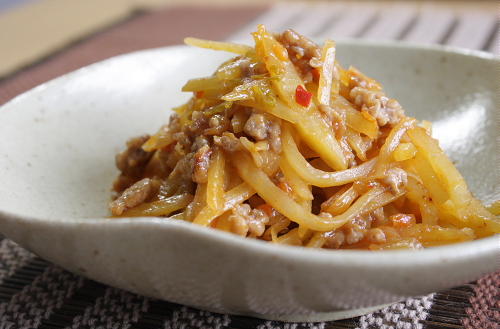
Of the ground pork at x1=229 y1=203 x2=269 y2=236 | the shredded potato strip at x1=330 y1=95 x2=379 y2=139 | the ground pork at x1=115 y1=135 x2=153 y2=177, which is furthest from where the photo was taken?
the ground pork at x1=115 y1=135 x2=153 y2=177

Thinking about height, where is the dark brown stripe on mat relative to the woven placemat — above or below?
above

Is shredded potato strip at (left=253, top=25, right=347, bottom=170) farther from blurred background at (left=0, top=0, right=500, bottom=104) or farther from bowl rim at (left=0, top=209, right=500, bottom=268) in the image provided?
blurred background at (left=0, top=0, right=500, bottom=104)

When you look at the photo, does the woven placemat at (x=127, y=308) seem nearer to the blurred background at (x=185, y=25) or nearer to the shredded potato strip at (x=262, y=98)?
the shredded potato strip at (x=262, y=98)

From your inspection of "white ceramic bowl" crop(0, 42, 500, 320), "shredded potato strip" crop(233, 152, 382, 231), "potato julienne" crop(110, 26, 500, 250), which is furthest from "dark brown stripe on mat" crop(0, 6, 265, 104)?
"shredded potato strip" crop(233, 152, 382, 231)

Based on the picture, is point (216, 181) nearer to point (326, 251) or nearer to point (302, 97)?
point (302, 97)

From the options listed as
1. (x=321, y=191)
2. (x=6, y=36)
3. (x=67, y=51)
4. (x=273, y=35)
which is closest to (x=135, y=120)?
(x=273, y=35)

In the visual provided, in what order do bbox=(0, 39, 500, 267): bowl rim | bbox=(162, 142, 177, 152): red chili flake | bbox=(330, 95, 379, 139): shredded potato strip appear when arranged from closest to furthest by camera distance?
bbox=(0, 39, 500, 267): bowl rim
bbox=(330, 95, 379, 139): shredded potato strip
bbox=(162, 142, 177, 152): red chili flake
